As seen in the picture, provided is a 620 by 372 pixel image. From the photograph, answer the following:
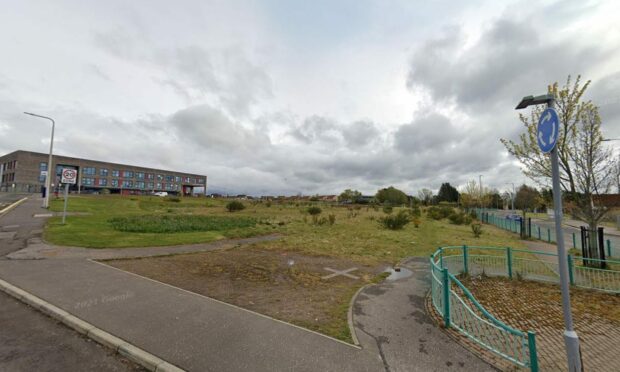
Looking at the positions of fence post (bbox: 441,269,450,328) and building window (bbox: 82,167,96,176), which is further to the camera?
building window (bbox: 82,167,96,176)

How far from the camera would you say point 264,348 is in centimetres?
391

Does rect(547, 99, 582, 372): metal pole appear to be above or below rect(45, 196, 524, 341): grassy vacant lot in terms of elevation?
above

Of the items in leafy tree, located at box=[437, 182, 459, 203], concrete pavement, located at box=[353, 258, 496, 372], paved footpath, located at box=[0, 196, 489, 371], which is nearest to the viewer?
paved footpath, located at box=[0, 196, 489, 371]

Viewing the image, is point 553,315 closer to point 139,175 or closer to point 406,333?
point 406,333

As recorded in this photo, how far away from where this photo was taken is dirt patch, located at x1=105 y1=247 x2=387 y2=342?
17.4 ft

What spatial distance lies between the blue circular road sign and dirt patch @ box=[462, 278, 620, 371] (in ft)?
10.8

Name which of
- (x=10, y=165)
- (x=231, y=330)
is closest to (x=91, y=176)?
(x=10, y=165)

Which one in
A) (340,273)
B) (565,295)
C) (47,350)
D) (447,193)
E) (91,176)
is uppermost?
(91,176)

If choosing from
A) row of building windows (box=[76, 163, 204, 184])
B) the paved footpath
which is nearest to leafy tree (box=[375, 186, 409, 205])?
the paved footpath

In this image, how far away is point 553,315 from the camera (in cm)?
579

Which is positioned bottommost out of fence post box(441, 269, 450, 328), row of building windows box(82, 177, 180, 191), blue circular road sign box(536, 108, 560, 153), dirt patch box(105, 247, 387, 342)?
dirt patch box(105, 247, 387, 342)

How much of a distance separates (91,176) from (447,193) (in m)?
122

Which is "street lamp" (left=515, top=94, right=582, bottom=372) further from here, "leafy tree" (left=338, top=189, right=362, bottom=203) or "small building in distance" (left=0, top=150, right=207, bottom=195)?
"leafy tree" (left=338, top=189, right=362, bottom=203)

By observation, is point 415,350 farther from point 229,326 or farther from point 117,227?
point 117,227
